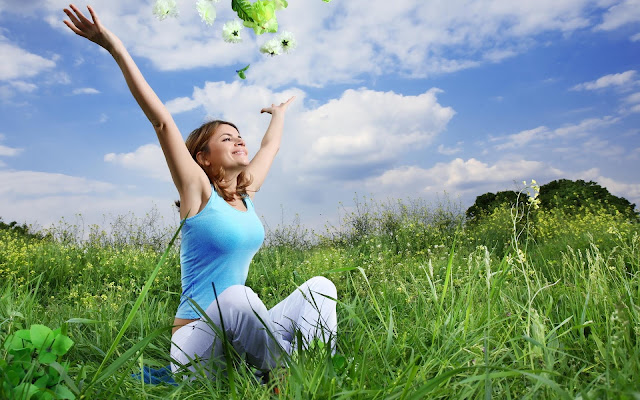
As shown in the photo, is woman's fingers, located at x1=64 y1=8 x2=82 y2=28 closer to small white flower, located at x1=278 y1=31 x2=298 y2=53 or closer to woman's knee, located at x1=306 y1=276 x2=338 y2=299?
small white flower, located at x1=278 y1=31 x2=298 y2=53

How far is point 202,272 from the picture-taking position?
2955 mm

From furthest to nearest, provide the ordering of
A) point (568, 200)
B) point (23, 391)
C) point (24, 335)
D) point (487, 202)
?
point (487, 202)
point (568, 200)
point (24, 335)
point (23, 391)

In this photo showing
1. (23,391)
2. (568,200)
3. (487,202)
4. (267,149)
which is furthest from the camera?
(487,202)

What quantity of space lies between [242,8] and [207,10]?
22cm

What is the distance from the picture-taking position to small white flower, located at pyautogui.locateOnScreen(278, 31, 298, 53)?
2637mm

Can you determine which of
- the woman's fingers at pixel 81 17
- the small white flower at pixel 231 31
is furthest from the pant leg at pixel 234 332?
the woman's fingers at pixel 81 17

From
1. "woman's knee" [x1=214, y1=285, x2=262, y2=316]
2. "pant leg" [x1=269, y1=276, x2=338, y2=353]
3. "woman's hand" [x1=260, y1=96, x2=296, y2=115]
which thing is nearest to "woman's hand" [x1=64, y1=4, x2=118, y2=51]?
"woman's knee" [x1=214, y1=285, x2=262, y2=316]

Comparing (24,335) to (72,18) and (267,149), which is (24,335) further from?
(267,149)

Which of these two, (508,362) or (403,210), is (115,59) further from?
(403,210)

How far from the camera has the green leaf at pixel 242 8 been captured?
2.06 metres

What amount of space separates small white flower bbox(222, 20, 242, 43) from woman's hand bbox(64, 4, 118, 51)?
26.7 inches

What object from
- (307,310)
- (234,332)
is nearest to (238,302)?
(234,332)

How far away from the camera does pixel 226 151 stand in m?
3.44

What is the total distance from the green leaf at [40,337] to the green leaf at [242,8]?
1379 millimetres
